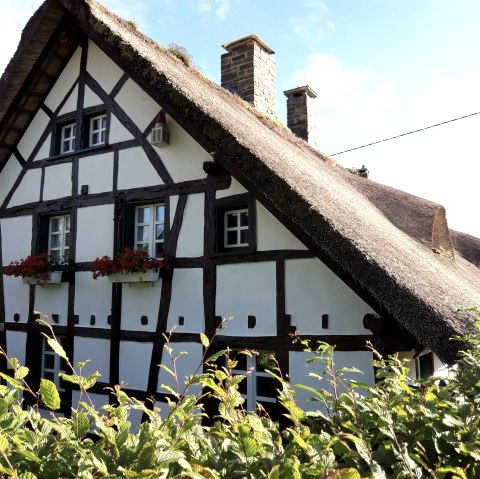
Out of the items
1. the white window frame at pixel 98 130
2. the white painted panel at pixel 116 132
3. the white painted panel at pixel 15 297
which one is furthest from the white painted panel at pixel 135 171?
the white painted panel at pixel 15 297

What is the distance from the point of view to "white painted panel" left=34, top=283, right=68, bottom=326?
22.7 feet

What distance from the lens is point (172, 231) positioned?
6.00 meters

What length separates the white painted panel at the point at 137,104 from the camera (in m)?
6.49

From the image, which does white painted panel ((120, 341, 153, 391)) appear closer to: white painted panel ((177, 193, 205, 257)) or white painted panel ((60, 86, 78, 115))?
white painted panel ((177, 193, 205, 257))

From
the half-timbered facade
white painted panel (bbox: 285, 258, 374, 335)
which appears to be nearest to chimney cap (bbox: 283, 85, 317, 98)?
the half-timbered facade

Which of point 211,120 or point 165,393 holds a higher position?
point 211,120

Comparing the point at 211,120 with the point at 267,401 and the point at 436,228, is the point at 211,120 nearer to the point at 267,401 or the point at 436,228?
the point at 267,401

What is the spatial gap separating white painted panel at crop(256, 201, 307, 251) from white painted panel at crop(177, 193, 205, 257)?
846 millimetres

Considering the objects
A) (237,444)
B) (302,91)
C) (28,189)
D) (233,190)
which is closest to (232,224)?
(233,190)

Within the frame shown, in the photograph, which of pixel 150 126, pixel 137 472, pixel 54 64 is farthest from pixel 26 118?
pixel 137 472

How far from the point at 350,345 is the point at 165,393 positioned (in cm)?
246

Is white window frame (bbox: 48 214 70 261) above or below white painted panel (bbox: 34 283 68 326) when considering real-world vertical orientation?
above

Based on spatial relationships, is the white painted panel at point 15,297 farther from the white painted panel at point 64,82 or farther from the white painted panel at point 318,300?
the white painted panel at point 318,300

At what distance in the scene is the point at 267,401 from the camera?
5.24 metres
